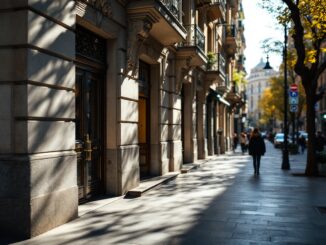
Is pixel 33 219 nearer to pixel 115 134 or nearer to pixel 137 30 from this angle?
pixel 115 134

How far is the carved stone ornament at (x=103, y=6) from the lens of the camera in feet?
29.1

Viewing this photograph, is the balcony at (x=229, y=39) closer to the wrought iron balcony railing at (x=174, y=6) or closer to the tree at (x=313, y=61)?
the tree at (x=313, y=61)

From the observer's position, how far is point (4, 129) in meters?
6.37

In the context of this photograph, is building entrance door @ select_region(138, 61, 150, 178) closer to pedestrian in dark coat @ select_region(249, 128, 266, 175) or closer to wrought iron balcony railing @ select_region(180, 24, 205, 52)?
wrought iron balcony railing @ select_region(180, 24, 205, 52)

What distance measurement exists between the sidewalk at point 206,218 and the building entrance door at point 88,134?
74 centimetres

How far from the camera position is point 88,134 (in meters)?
9.41

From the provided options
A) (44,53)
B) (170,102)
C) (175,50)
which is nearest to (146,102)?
(170,102)

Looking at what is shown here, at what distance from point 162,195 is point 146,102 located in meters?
4.55

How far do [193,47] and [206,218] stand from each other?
9699 mm

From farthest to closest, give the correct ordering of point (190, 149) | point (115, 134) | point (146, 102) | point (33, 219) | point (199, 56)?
point (190, 149) < point (199, 56) < point (146, 102) < point (115, 134) < point (33, 219)

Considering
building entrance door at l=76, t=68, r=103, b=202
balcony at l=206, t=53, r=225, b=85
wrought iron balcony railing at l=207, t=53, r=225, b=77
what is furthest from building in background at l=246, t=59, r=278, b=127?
building entrance door at l=76, t=68, r=103, b=202

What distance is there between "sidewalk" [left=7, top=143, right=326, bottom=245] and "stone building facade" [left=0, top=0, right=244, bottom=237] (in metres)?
0.69

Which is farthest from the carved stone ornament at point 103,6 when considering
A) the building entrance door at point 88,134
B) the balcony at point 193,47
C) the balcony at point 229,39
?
the balcony at point 229,39

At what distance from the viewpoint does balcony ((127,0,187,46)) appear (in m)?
10.8
